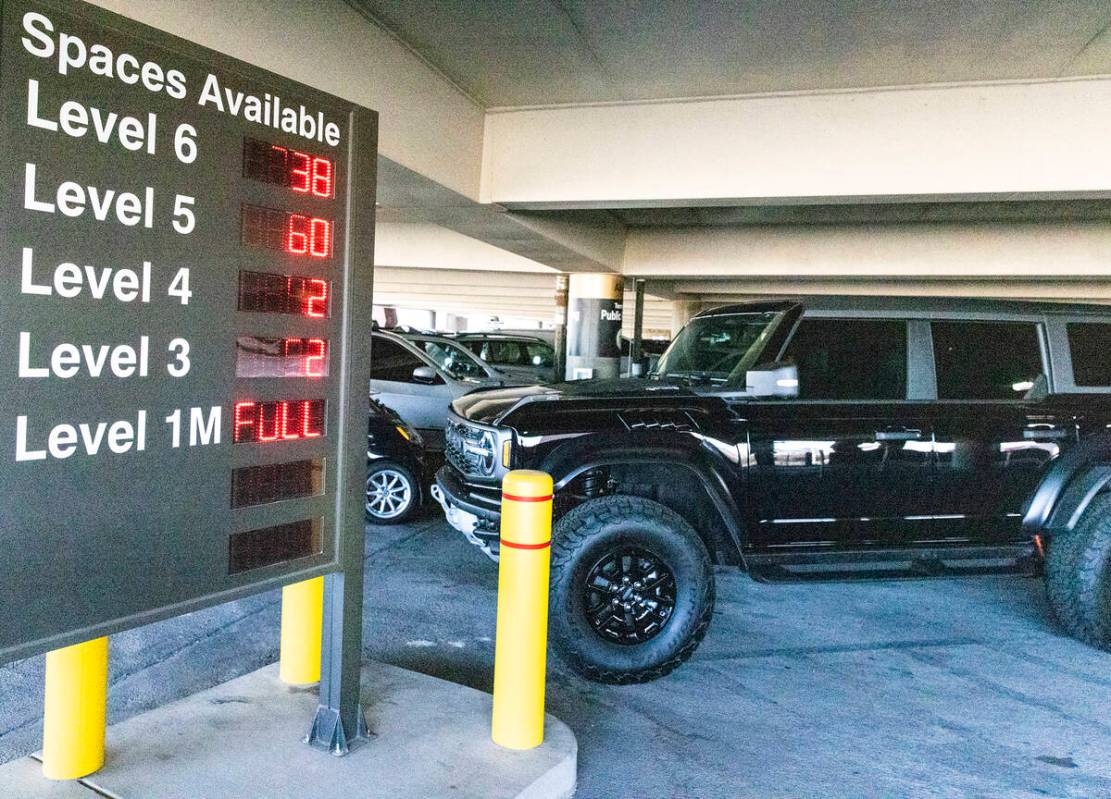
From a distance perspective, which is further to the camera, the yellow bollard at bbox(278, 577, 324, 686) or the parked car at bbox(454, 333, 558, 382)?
the parked car at bbox(454, 333, 558, 382)

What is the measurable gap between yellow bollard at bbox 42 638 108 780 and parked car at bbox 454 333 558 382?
1258 centimetres

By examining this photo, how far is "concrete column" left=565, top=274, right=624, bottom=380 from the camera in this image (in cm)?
1827

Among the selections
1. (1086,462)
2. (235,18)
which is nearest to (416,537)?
(235,18)

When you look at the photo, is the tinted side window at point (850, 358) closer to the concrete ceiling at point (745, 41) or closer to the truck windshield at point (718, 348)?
the truck windshield at point (718, 348)

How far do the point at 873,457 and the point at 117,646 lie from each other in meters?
4.51

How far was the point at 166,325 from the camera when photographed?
2611 mm

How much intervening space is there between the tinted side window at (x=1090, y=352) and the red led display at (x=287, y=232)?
481cm

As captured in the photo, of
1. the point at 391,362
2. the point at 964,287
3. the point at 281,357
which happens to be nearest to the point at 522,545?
the point at 281,357

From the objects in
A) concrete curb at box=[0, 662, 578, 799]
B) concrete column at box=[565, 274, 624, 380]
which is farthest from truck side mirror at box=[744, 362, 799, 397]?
concrete column at box=[565, 274, 624, 380]

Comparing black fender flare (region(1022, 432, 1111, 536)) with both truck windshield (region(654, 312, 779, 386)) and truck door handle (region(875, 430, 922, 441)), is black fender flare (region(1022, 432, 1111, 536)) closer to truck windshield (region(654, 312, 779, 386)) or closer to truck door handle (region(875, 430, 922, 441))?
truck door handle (region(875, 430, 922, 441))

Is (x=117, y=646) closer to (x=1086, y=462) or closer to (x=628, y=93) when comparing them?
(x=1086, y=462)

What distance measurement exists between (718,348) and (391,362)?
19.0 ft

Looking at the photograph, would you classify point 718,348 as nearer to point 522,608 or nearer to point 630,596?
point 630,596

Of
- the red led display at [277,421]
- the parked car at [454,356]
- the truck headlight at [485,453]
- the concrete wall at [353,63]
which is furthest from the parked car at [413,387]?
the red led display at [277,421]
